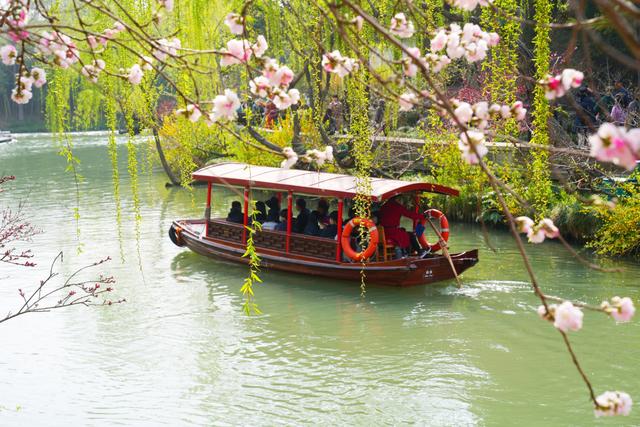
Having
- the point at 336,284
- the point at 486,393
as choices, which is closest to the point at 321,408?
the point at 486,393

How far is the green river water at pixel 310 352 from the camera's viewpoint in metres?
7.15

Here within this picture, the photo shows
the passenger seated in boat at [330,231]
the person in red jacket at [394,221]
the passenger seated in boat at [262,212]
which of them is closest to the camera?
the person in red jacket at [394,221]

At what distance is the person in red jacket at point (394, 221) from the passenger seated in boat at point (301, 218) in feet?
4.08

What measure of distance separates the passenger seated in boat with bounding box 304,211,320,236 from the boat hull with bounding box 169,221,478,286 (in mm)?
376

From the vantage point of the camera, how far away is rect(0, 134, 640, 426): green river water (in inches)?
281

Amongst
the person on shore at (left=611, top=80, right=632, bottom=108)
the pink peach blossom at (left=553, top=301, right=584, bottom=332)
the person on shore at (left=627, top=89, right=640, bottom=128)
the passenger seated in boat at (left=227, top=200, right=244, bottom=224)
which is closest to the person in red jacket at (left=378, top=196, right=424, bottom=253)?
the passenger seated in boat at (left=227, top=200, right=244, bottom=224)

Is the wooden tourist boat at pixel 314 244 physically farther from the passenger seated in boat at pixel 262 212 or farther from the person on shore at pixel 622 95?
the person on shore at pixel 622 95

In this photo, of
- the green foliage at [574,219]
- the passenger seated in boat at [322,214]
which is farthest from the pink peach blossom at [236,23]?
the green foliage at [574,219]

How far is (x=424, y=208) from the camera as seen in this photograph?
1162 cm

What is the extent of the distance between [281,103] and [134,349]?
6.10 meters

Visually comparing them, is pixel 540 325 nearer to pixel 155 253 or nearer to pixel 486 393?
pixel 486 393

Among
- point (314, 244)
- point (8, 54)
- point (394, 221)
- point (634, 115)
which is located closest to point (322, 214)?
point (314, 244)

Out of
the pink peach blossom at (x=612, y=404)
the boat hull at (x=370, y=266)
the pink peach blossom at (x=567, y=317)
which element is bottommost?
the boat hull at (x=370, y=266)

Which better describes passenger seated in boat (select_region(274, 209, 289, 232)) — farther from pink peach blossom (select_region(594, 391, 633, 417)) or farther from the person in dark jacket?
pink peach blossom (select_region(594, 391, 633, 417))
